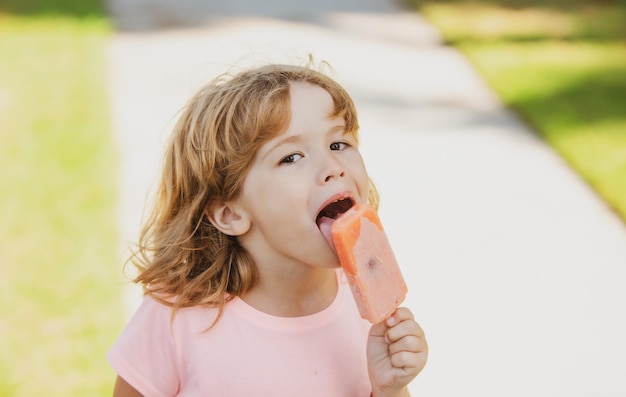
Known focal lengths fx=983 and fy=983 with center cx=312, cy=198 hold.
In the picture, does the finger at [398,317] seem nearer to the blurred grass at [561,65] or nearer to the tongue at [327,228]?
the tongue at [327,228]

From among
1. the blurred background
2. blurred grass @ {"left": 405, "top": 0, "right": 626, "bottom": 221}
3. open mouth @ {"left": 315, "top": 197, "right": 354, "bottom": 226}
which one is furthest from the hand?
blurred grass @ {"left": 405, "top": 0, "right": 626, "bottom": 221}

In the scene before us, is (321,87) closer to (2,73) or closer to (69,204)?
(69,204)

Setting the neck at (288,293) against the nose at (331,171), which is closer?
the nose at (331,171)

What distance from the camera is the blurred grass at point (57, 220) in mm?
3744

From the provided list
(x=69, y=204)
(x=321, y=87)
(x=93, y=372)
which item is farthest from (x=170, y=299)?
(x=69, y=204)

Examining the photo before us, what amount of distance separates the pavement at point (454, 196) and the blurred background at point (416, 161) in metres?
0.01

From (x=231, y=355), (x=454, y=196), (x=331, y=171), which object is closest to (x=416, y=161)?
(x=454, y=196)

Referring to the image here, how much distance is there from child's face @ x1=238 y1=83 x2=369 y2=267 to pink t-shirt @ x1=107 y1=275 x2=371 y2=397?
0.20 m

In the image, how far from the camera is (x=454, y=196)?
5.29m

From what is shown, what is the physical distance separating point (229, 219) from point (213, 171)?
14 cm

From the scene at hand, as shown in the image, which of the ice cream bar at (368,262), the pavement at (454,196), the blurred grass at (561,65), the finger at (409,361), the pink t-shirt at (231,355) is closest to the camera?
the ice cream bar at (368,262)

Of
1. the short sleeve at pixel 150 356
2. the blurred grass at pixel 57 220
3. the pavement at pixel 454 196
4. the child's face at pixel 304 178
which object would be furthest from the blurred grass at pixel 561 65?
the short sleeve at pixel 150 356

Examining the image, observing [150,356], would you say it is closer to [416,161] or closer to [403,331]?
[403,331]

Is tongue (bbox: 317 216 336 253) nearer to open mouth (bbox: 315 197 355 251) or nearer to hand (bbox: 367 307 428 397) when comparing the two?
open mouth (bbox: 315 197 355 251)
